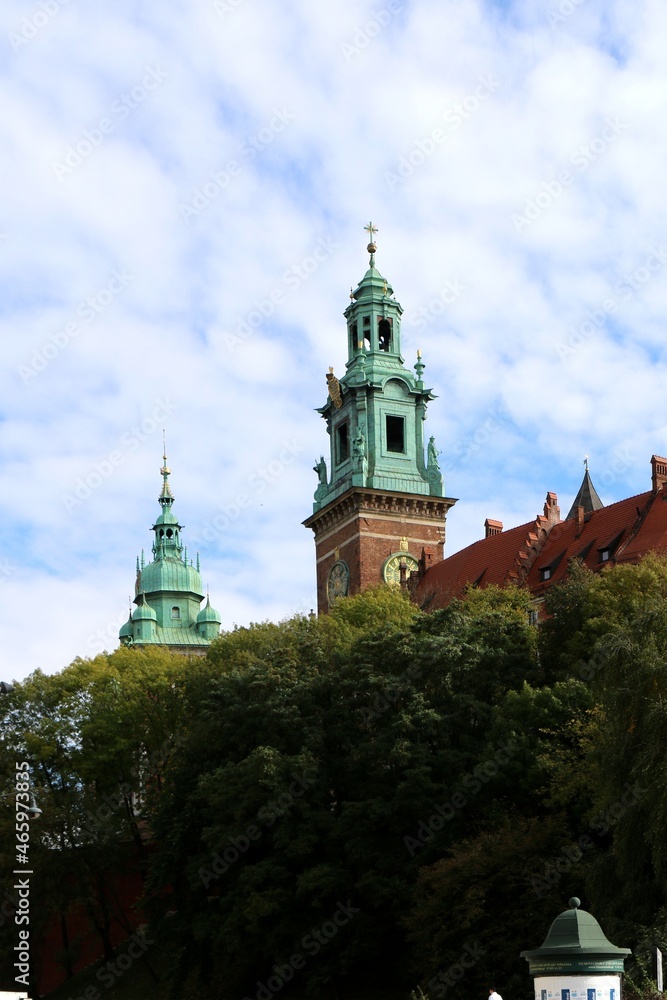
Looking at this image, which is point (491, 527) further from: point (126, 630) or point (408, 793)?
point (126, 630)

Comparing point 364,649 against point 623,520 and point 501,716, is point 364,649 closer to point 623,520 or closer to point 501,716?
point 501,716

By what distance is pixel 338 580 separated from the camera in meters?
87.2

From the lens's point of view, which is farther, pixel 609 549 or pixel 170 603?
pixel 170 603

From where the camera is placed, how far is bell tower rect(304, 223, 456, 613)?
280ft

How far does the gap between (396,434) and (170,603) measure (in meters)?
54.0

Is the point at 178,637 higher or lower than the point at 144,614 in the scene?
lower

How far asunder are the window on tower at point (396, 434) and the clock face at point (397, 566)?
632 centimetres

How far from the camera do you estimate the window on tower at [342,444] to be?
89750 mm

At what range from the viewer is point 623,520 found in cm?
7100

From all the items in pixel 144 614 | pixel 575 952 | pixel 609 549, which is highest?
pixel 144 614

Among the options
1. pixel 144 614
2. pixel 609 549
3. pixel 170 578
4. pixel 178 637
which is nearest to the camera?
pixel 609 549

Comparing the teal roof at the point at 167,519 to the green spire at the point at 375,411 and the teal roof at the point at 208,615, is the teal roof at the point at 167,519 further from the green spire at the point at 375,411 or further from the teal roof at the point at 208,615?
the green spire at the point at 375,411

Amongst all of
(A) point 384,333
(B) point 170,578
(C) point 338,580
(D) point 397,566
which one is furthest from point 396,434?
(B) point 170,578

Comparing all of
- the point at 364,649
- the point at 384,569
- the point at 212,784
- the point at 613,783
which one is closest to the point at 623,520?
the point at 384,569
